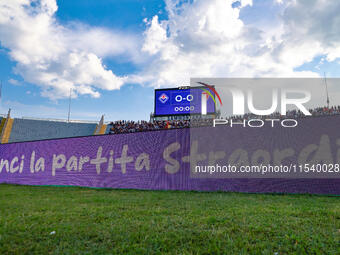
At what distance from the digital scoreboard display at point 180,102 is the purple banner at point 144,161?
39.1ft

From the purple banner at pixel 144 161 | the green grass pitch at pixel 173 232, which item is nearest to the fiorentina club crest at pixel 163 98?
the purple banner at pixel 144 161

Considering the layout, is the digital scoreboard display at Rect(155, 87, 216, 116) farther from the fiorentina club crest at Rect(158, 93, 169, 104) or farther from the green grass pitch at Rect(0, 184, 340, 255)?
the green grass pitch at Rect(0, 184, 340, 255)

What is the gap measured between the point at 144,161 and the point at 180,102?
13400mm

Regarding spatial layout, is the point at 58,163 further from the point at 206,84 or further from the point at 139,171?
the point at 206,84

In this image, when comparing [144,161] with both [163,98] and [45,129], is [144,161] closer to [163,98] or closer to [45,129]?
[163,98]

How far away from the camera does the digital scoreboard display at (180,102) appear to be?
78.5ft

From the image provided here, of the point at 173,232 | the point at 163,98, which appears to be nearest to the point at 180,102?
the point at 163,98

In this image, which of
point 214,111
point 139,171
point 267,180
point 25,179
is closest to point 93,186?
point 139,171

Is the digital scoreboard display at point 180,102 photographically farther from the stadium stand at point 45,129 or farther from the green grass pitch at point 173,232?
the green grass pitch at point 173,232

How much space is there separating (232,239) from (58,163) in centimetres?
1282

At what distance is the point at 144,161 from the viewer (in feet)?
39.1

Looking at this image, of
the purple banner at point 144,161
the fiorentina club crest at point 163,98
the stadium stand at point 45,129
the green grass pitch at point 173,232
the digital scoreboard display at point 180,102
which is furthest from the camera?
the stadium stand at point 45,129

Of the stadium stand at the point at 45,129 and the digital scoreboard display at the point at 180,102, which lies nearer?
the digital scoreboard display at the point at 180,102

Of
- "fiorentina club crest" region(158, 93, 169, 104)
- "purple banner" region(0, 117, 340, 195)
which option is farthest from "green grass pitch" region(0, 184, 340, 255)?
"fiorentina club crest" region(158, 93, 169, 104)
